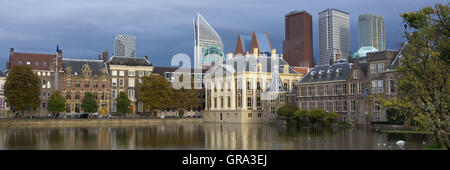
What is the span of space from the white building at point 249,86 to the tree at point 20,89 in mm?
37897

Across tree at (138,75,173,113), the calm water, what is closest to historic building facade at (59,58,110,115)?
tree at (138,75,173,113)

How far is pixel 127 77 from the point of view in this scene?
4390 inches

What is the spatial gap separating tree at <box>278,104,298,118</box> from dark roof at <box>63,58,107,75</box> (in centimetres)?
4719

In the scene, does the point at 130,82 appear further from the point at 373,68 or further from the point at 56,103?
the point at 373,68

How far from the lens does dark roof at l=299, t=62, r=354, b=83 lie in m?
78.1

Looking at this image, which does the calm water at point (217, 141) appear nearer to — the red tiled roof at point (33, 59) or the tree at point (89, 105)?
the tree at point (89, 105)

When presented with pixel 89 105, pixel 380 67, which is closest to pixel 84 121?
pixel 89 105

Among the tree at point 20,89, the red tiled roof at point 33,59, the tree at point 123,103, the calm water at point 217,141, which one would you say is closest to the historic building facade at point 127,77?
the tree at point 123,103

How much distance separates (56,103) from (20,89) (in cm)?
945

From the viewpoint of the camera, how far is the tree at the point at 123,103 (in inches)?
4048

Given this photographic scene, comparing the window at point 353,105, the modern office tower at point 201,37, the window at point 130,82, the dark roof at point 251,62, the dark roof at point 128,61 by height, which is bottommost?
the window at point 353,105
